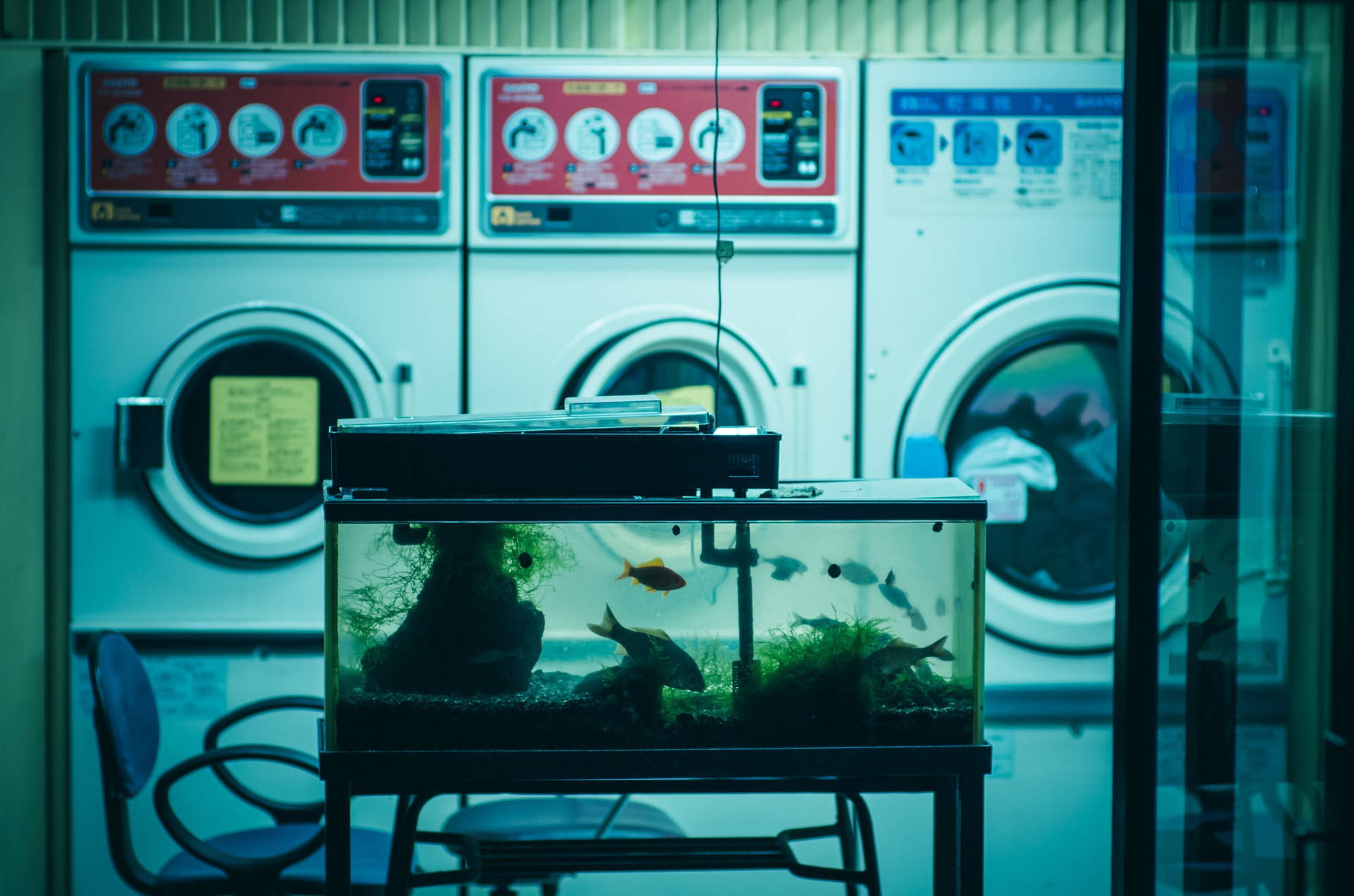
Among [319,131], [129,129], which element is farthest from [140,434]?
[319,131]

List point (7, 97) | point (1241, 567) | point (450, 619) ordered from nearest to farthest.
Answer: point (450, 619) < point (1241, 567) < point (7, 97)

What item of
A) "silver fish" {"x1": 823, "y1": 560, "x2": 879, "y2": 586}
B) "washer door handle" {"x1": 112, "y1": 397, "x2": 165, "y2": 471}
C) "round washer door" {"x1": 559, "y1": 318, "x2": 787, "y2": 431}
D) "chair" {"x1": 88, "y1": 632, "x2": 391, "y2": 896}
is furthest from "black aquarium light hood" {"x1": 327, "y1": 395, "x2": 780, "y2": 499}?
"washer door handle" {"x1": 112, "y1": 397, "x2": 165, "y2": 471}

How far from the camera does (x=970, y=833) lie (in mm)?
1464

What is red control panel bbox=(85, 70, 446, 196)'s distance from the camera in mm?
2580

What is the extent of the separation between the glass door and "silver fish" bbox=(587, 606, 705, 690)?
1.92 ft

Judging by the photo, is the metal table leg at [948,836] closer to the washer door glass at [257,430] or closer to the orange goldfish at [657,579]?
the orange goldfish at [657,579]

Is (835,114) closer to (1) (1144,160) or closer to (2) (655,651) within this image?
(1) (1144,160)

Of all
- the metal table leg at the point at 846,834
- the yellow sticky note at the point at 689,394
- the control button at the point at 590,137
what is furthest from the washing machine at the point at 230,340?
the metal table leg at the point at 846,834

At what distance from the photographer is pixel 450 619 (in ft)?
4.66

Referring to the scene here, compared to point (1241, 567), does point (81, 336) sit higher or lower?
higher

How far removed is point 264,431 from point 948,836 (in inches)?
73.0

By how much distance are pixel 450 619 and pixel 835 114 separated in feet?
5.57

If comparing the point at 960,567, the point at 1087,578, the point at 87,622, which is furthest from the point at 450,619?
the point at 1087,578

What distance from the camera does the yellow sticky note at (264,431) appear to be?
2635 mm
